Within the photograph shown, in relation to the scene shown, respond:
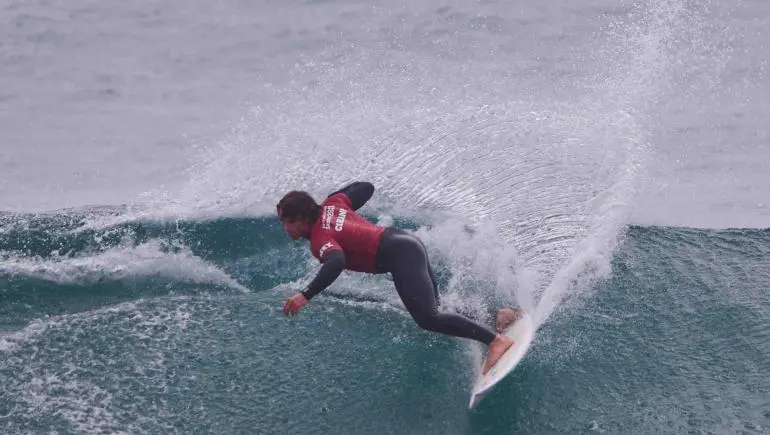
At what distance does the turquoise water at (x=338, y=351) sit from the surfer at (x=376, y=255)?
0.28 m

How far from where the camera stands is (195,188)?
8578 mm

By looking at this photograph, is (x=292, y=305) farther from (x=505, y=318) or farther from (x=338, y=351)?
(x=505, y=318)

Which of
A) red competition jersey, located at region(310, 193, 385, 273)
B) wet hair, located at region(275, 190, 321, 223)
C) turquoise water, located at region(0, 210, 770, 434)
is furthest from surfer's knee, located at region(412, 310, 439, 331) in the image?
wet hair, located at region(275, 190, 321, 223)

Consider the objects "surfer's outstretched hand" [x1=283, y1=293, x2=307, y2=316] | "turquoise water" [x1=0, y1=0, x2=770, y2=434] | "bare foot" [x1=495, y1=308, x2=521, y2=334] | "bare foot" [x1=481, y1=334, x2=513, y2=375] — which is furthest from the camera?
"bare foot" [x1=495, y1=308, x2=521, y2=334]

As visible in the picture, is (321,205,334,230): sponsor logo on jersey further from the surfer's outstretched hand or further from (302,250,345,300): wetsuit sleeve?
the surfer's outstretched hand

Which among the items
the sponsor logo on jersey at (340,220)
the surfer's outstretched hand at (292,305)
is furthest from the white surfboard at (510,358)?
the sponsor logo on jersey at (340,220)

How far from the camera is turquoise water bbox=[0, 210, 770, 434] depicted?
525 centimetres

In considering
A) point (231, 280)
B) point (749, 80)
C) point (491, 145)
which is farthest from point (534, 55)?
point (231, 280)

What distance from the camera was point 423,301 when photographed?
18.5 feet

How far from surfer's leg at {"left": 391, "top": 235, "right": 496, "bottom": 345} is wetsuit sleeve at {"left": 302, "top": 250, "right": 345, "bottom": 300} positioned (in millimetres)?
518

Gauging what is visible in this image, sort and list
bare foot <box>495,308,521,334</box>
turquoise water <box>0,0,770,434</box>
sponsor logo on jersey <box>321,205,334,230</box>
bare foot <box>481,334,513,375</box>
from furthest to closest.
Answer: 1. bare foot <box>495,308,521,334</box>
2. sponsor logo on jersey <box>321,205,334,230</box>
3. bare foot <box>481,334,513,375</box>
4. turquoise water <box>0,0,770,434</box>

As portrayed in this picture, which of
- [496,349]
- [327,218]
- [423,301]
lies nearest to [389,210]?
[327,218]

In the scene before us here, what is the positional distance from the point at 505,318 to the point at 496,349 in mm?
528

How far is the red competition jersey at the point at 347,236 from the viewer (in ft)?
18.5
